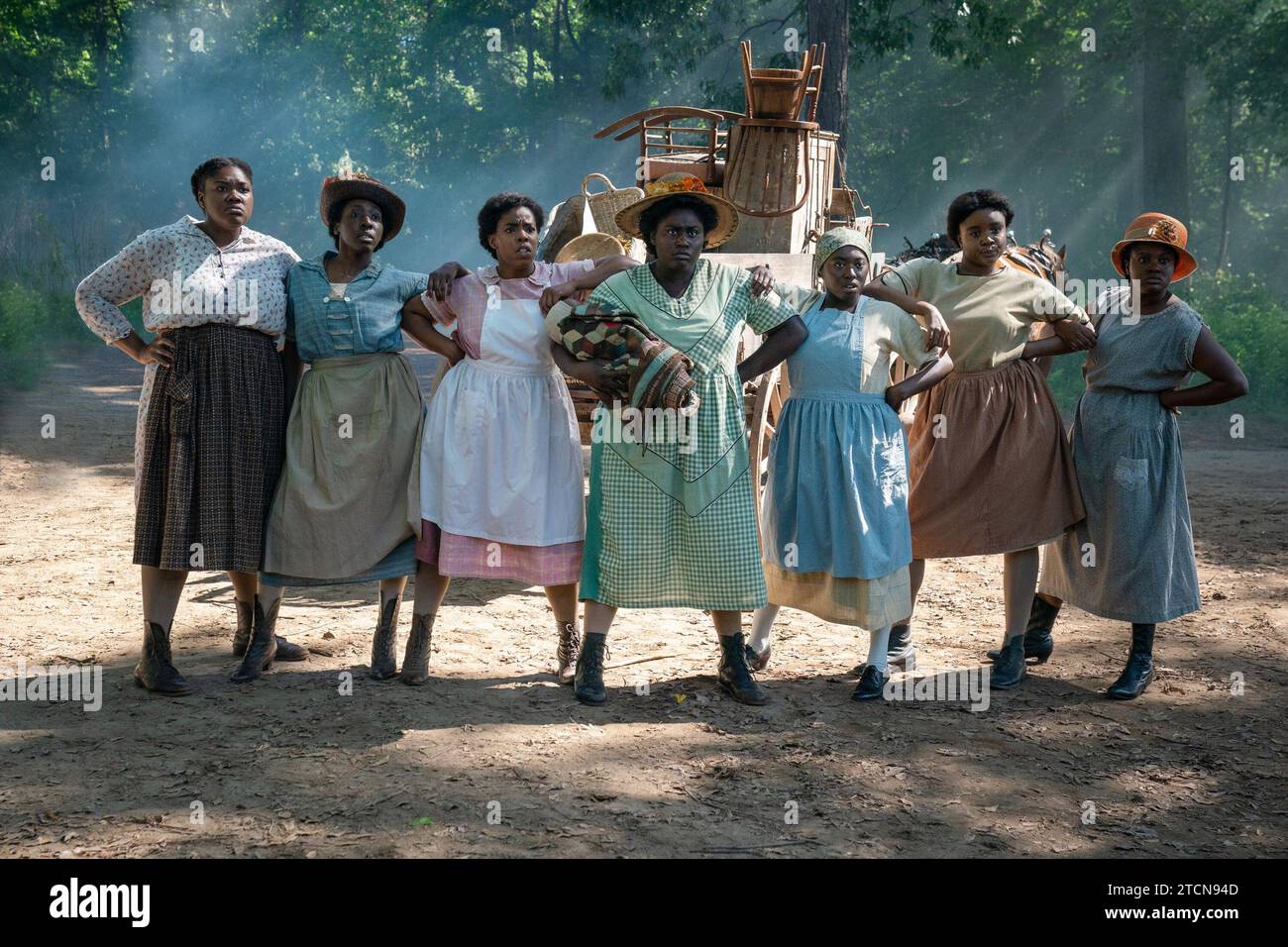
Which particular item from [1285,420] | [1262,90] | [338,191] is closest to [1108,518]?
[338,191]

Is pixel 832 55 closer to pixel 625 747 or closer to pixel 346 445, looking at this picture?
pixel 346 445

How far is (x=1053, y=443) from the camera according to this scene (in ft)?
16.4

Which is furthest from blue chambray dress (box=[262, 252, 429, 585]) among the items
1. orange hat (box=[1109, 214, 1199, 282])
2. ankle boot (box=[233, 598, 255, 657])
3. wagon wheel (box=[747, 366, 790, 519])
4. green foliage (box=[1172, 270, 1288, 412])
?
green foliage (box=[1172, 270, 1288, 412])

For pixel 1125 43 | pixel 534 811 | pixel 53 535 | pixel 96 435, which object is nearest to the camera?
pixel 534 811

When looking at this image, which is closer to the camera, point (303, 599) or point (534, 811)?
point (534, 811)

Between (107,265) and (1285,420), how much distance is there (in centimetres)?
1294

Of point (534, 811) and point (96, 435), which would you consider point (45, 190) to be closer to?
point (96, 435)

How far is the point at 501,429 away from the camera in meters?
4.76

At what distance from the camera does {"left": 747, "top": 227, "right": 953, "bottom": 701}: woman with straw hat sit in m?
4.70

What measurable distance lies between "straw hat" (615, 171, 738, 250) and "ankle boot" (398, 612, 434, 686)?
1.75 metres

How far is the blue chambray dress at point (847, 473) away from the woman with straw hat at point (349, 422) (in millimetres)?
1479

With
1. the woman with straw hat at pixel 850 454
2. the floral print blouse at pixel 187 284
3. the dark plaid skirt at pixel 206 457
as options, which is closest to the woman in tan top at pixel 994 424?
the woman with straw hat at pixel 850 454

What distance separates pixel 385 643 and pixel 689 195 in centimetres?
215

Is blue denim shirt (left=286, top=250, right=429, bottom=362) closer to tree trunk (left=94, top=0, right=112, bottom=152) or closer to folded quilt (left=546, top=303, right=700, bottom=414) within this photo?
folded quilt (left=546, top=303, right=700, bottom=414)
